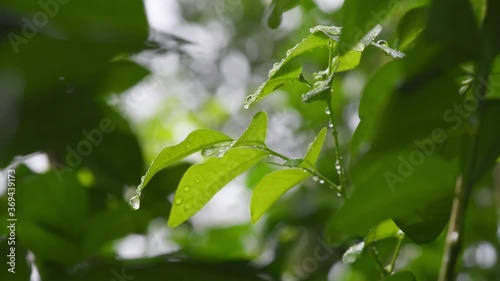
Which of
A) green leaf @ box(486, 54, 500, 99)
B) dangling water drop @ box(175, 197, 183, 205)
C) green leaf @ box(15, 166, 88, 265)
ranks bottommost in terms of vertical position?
green leaf @ box(486, 54, 500, 99)

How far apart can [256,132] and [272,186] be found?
0.29ft

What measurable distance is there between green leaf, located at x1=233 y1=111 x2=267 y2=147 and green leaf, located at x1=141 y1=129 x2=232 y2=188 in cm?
4

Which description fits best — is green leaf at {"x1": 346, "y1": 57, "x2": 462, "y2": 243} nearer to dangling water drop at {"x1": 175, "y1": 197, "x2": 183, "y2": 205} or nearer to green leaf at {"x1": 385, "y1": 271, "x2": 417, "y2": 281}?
green leaf at {"x1": 385, "y1": 271, "x2": 417, "y2": 281}

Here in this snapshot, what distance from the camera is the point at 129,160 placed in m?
0.86

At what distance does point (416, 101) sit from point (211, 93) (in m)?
2.26

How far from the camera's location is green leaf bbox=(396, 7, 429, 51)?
690 millimetres

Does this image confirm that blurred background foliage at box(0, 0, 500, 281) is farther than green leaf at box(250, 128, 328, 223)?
No

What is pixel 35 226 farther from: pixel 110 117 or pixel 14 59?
pixel 14 59

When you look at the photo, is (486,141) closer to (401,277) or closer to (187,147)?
(401,277)

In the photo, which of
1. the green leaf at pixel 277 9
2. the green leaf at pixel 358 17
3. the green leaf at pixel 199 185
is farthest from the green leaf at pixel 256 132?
the green leaf at pixel 358 17

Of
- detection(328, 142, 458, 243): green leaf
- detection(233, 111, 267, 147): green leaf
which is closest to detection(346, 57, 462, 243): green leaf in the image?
detection(328, 142, 458, 243): green leaf

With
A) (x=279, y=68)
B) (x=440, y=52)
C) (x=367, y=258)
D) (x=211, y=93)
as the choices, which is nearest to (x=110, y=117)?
(x=279, y=68)

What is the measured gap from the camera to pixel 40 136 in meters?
0.40

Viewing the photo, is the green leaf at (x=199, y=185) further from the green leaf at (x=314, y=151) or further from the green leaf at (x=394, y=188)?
the green leaf at (x=394, y=188)
